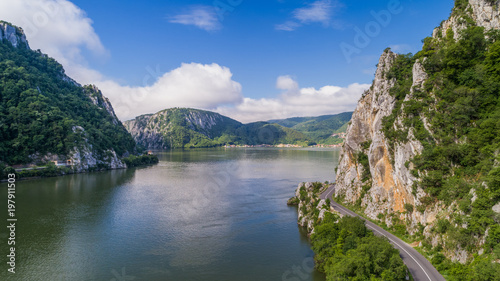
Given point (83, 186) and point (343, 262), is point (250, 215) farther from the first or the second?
point (83, 186)

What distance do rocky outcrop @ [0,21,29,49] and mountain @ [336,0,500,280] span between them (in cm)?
19857

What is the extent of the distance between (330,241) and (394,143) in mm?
16604

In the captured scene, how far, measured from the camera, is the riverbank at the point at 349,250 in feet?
74.4

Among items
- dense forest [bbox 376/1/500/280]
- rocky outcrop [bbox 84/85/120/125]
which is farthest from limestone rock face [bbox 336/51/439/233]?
rocky outcrop [bbox 84/85/120/125]

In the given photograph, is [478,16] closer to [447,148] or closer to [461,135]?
[461,135]

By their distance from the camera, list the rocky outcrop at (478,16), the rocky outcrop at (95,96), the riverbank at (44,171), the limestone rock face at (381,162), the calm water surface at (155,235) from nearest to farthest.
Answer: the calm water surface at (155,235) < the limestone rock face at (381,162) < the rocky outcrop at (478,16) < the riverbank at (44,171) < the rocky outcrop at (95,96)

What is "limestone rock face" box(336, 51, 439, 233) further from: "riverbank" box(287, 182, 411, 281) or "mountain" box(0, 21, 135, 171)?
"mountain" box(0, 21, 135, 171)

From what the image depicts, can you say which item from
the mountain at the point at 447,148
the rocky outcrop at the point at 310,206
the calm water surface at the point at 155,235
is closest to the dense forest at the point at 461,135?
the mountain at the point at 447,148

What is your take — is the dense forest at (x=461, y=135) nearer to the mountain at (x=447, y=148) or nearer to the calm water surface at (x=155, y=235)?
the mountain at (x=447, y=148)

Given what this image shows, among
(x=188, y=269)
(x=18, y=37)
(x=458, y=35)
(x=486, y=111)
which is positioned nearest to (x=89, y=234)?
(x=188, y=269)

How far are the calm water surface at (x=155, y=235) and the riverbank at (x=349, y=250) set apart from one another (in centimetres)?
271

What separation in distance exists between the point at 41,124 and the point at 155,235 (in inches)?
3740

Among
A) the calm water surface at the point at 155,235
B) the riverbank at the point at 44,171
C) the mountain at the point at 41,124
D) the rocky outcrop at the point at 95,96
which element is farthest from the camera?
the rocky outcrop at the point at 95,96

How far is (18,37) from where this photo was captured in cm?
15900
